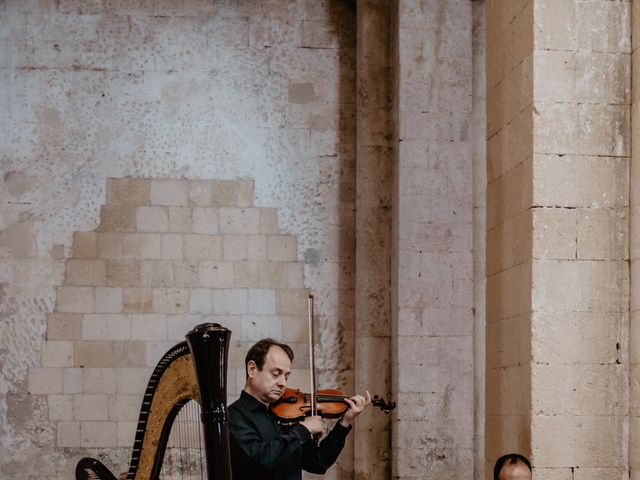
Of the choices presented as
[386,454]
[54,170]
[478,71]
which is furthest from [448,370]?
[54,170]

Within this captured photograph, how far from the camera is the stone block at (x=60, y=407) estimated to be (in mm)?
7598

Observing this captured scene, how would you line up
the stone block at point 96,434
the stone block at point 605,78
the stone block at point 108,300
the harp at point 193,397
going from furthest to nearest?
the stone block at point 108,300, the stone block at point 96,434, the stone block at point 605,78, the harp at point 193,397

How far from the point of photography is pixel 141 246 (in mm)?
7797

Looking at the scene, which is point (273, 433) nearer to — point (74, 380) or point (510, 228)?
point (510, 228)

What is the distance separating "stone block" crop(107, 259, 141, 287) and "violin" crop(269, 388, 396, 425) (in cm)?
363

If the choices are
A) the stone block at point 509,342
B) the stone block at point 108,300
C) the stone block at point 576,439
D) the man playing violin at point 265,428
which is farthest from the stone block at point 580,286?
the stone block at point 108,300

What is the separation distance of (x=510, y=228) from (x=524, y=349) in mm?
541

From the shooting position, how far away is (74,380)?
300 inches

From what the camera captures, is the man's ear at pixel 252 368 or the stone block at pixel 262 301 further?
the stone block at pixel 262 301

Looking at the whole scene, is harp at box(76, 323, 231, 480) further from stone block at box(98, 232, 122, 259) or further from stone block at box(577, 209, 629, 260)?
stone block at box(98, 232, 122, 259)

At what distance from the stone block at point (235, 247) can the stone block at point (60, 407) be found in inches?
60.5

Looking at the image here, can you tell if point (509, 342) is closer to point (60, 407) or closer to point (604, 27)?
point (604, 27)

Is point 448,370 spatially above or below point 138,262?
below

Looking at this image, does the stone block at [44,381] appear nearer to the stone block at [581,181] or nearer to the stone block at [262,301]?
the stone block at [262,301]
